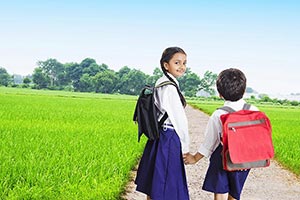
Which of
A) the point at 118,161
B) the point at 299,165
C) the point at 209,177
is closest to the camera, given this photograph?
the point at 209,177

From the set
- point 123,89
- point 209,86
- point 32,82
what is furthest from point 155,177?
point 32,82

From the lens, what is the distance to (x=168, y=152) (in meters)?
3.25

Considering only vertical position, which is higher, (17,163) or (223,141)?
(223,141)

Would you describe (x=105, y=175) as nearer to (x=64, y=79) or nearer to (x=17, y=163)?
(x=17, y=163)

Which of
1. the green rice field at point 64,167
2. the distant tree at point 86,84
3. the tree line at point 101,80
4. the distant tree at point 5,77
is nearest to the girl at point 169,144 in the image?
the green rice field at point 64,167

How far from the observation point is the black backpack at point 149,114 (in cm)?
323

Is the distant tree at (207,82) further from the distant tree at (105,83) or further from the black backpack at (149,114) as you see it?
the black backpack at (149,114)

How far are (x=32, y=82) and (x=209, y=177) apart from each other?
9272cm

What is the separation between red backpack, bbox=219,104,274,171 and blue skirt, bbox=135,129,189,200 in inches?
21.3

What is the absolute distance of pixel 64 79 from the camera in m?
96.8

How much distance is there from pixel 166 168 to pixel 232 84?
874 millimetres

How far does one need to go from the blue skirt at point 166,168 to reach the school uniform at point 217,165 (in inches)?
14.0

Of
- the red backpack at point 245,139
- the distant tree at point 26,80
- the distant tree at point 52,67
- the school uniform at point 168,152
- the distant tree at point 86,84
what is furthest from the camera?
the distant tree at point 52,67

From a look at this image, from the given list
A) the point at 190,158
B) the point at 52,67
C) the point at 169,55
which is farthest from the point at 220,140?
the point at 52,67
